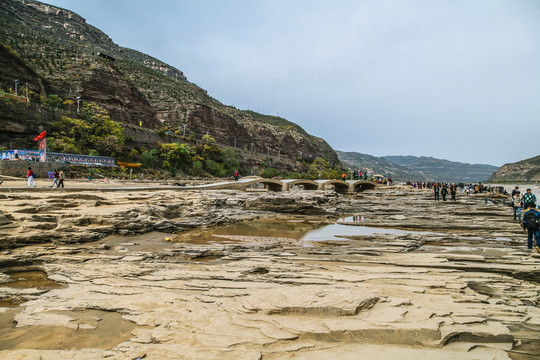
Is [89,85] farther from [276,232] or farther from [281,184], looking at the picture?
[276,232]

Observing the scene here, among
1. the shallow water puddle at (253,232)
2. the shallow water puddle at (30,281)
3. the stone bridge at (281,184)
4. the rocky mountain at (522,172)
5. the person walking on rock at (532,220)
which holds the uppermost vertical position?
the rocky mountain at (522,172)

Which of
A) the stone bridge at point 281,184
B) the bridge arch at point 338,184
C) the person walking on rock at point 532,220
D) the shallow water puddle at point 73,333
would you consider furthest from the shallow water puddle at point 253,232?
the bridge arch at point 338,184

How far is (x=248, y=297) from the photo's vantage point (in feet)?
18.3

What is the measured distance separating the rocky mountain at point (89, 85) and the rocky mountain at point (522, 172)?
124m

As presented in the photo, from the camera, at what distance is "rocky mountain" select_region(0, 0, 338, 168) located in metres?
53.7

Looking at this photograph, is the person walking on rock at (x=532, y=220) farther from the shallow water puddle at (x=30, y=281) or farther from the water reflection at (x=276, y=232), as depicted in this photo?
the shallow water puddle at (x=30, y=281)

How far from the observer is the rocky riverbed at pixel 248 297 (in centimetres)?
401

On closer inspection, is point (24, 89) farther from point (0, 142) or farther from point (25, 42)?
point (25, 42)

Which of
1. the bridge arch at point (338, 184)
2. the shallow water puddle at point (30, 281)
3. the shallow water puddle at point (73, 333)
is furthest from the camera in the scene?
the bridge arch at point (338, 184)

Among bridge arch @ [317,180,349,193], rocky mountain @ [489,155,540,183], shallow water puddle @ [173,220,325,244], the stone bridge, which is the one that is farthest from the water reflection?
rocky mountain @ [489,155,540,183]

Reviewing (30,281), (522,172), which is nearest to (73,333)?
(30,281)

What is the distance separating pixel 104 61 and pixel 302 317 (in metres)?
93.4

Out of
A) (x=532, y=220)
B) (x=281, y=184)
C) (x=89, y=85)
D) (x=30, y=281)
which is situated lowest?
(x=30, y=281)

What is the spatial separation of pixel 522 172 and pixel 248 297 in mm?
208525
